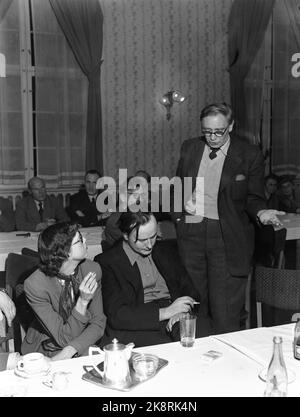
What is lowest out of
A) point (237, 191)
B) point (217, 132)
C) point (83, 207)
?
point (83, 207)

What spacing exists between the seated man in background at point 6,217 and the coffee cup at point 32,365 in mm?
3048

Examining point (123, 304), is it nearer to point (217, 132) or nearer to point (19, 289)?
point (19, 289)

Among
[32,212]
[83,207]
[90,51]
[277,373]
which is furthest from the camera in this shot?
[90,51]

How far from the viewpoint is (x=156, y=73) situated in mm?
6992

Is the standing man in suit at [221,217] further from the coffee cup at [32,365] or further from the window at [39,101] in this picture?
the window at [39,101]

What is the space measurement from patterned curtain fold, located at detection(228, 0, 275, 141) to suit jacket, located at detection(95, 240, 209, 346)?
525cm

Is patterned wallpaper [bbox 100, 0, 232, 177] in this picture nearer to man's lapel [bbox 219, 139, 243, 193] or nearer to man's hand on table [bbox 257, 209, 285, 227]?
man's lapel [bbox 219, 139, 243, 193]

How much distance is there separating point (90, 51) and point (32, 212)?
2356 mm

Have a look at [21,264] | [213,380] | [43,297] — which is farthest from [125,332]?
[213,380]

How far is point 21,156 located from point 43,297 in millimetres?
4325

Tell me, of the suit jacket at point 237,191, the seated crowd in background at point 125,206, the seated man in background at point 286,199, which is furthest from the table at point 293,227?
the suit jacket at point 237,191

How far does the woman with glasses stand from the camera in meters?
2.27

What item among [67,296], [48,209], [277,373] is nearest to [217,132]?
[67,296]

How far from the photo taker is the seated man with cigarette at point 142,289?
244cm
